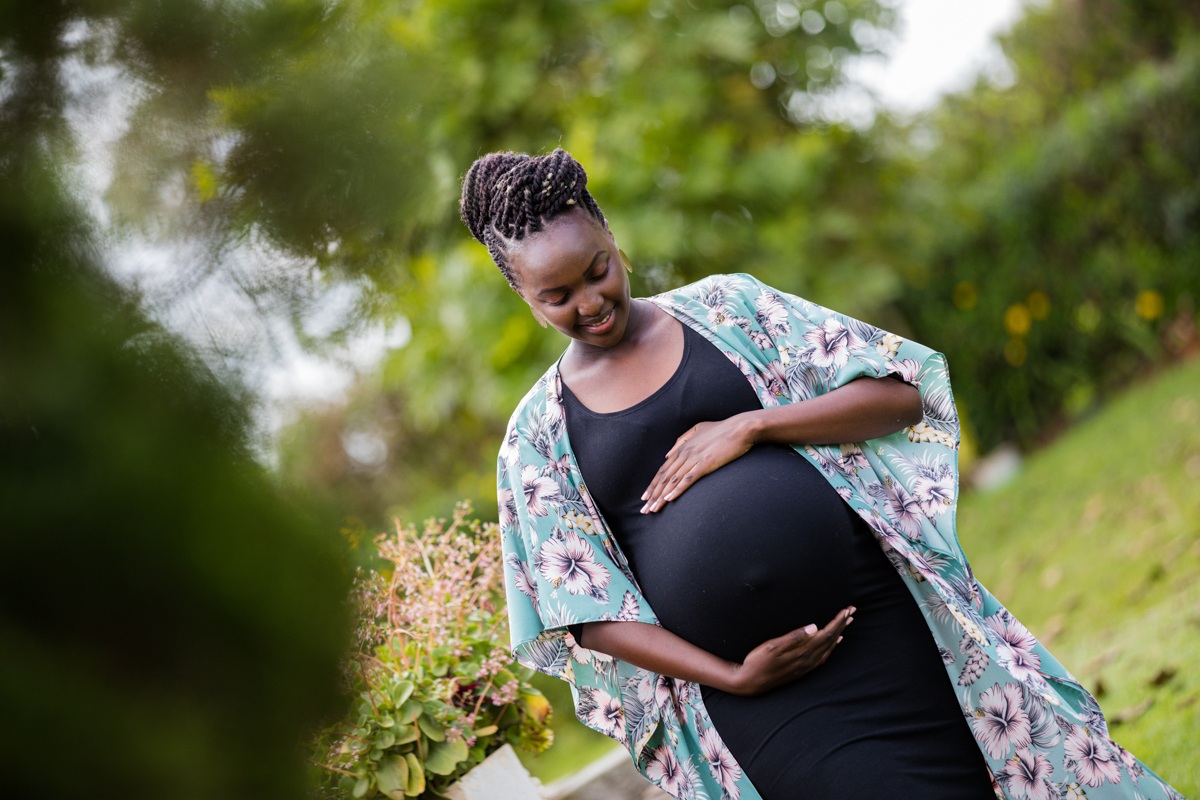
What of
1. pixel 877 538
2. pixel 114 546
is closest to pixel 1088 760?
pixel 877 538

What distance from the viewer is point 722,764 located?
188 centimetres

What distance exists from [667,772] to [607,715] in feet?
0.63

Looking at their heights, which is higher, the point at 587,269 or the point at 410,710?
the point at 587,269

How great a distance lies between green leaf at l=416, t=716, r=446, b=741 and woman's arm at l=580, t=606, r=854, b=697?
601 millimetres

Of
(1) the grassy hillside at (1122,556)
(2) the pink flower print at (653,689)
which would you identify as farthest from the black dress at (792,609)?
(1) the grassy hillside at (1122,556)

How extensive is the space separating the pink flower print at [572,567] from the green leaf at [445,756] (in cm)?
68

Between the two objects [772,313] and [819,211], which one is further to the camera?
[819,211]

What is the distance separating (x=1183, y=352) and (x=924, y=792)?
316 inches

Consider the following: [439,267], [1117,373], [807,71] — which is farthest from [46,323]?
[1117,373]

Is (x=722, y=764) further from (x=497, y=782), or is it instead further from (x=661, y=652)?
(x=497, y=782)

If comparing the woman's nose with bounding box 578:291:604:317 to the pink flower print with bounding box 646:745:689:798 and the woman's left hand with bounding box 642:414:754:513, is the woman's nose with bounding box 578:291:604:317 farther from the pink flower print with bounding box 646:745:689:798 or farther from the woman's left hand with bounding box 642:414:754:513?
the pink flower print with bounding box 646:745:689:798

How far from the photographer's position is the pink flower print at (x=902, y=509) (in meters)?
1.93

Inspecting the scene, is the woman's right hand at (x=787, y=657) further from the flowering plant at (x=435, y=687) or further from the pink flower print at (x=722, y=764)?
the flowering plant at (x=435, y=687)

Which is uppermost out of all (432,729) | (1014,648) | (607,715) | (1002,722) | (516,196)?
(516,196)
